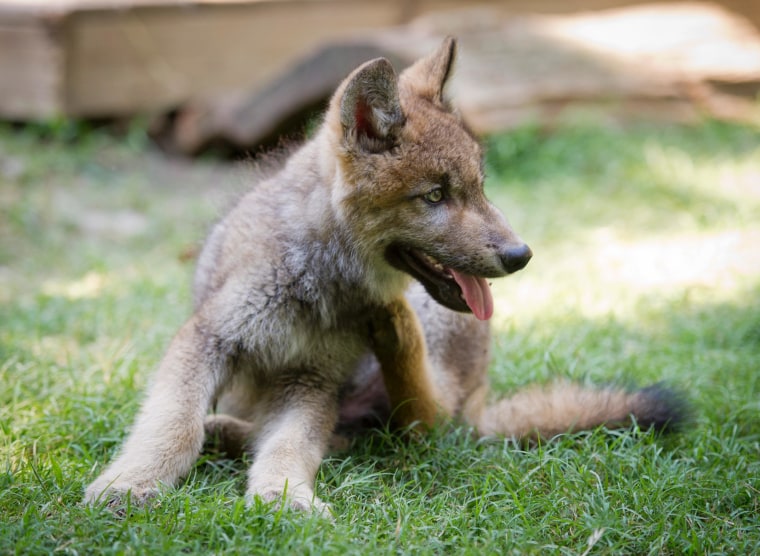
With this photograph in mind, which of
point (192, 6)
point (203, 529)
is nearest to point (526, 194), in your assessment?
point (192, 6)

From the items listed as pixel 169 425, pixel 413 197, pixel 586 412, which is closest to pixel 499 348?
pixel 586 412

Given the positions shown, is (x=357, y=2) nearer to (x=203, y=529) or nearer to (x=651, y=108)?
(x=651, y=108)

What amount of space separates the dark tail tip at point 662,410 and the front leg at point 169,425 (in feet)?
6.18

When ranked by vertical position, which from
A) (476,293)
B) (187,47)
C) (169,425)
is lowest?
(169,425)

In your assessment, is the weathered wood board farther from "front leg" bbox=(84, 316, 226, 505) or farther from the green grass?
"front leg" bbox=(84, 316, 226, 505)

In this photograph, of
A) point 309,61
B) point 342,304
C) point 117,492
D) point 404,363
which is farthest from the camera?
point 309,61

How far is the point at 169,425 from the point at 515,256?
151 cm

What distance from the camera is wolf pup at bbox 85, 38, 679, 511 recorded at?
3.23 m

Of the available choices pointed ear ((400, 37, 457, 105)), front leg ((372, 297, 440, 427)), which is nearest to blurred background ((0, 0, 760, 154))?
pointed ear ((400, 37, 457, 105))

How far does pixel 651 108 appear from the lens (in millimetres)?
8945

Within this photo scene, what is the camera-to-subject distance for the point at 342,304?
139 inches

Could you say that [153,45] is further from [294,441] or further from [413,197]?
[294,441]

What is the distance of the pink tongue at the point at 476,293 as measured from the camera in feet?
11.1

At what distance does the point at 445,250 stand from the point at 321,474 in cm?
104
